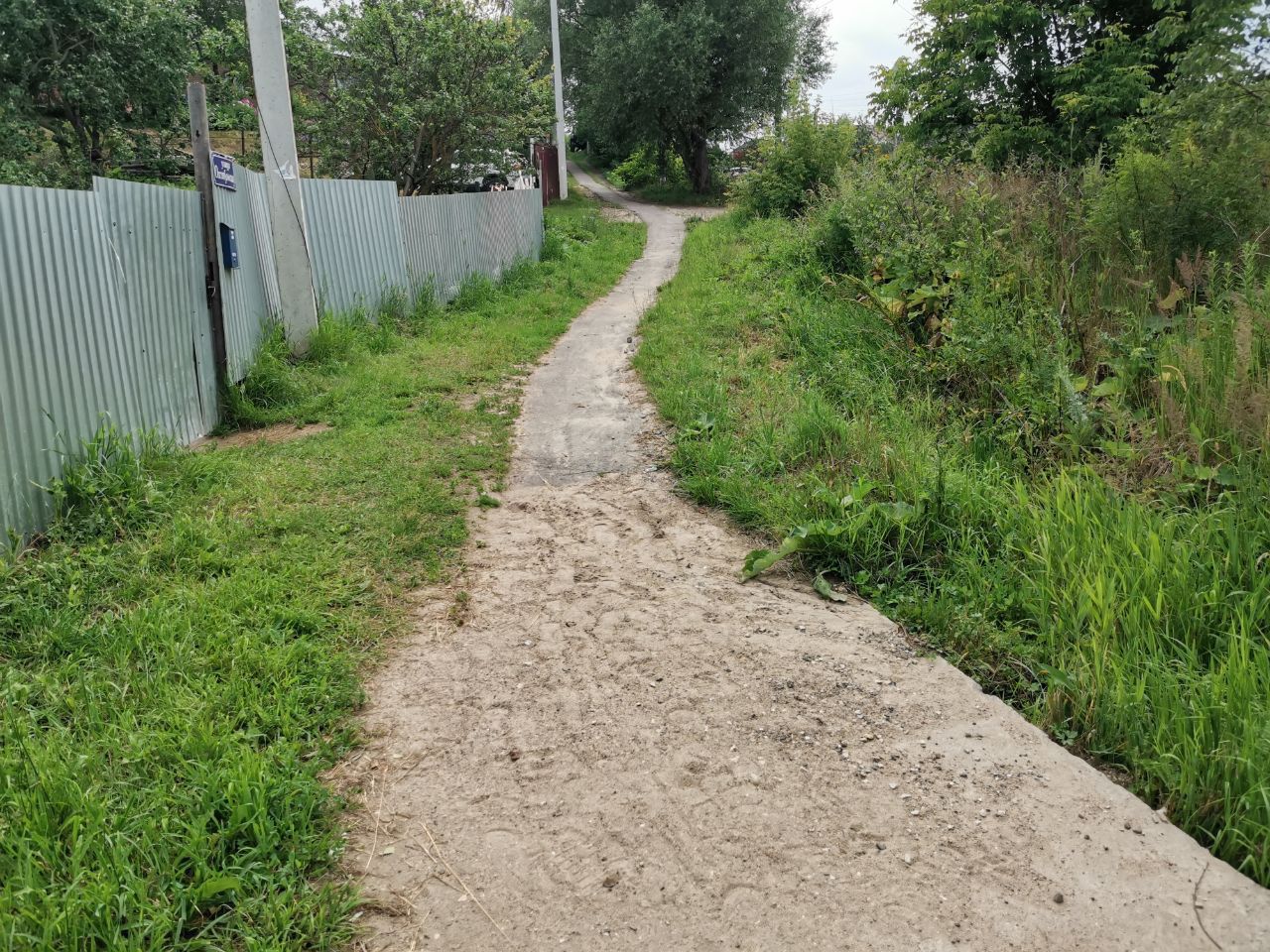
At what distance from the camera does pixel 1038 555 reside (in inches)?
161

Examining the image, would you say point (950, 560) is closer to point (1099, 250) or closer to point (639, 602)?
point (639, 602)

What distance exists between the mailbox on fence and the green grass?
11.8 feet

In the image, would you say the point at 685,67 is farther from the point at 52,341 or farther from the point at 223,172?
the point at 52,341

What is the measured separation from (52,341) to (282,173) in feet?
12.7

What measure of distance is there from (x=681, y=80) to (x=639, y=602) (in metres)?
28.8

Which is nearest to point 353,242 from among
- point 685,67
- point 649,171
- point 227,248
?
point 227,248

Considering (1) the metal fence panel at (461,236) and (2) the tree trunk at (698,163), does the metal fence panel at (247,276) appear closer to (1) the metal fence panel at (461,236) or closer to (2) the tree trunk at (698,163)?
(1) the metal fence panel at (461,236)

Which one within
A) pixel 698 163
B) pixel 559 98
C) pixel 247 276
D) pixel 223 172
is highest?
pixel 559 98

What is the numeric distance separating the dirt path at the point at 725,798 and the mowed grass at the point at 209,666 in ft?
0.79

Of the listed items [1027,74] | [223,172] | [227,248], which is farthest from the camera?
[1027,74]

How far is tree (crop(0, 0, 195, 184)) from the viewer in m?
16.5

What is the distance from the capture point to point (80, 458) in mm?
4746

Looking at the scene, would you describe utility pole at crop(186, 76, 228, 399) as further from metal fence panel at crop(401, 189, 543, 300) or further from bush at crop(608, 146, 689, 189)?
bush at crop(608, 146, 689, 189)

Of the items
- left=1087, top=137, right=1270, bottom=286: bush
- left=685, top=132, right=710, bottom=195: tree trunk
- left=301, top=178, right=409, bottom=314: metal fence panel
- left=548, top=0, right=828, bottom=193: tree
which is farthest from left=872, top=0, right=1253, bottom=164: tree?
left=685, top=132, right=710, bottom=195: tree trunk
